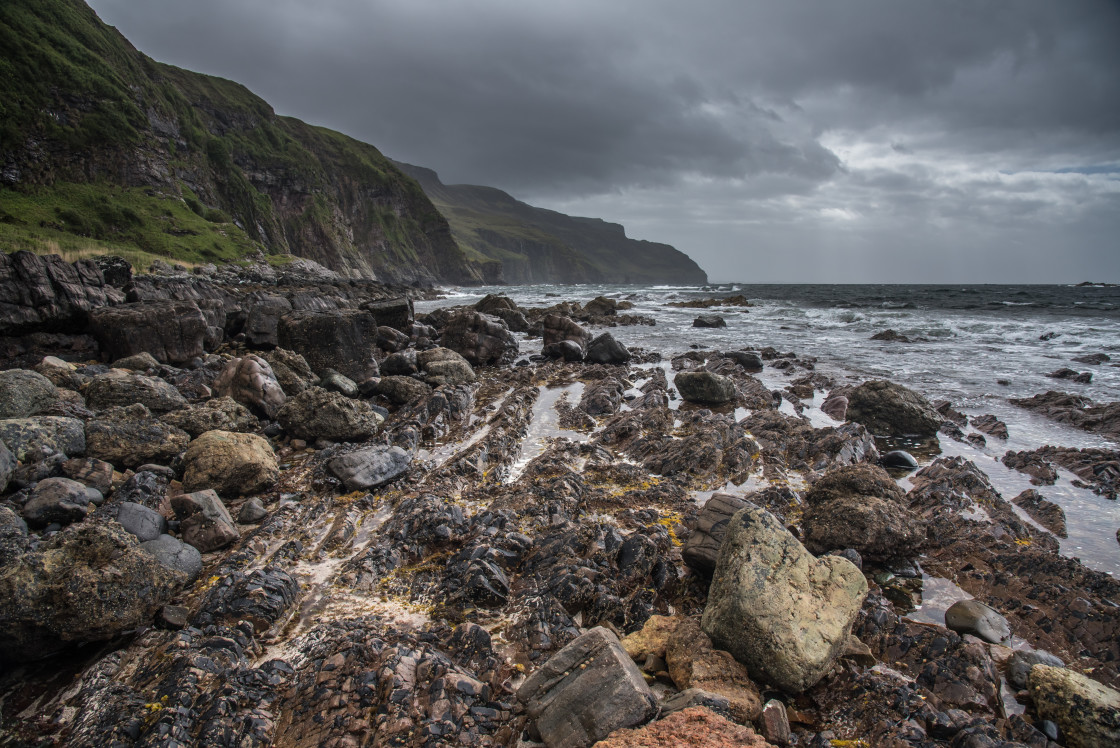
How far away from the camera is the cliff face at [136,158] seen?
41875 millimetres

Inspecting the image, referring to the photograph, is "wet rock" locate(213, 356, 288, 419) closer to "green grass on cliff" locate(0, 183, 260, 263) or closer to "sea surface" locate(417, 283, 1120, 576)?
"sea surface" locate(417, 283, 1120, 576)

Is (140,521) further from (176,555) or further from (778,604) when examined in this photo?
→ (778,604)

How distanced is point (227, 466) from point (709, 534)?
5.43m

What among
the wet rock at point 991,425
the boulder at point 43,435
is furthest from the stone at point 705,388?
the boulder at point 43,435

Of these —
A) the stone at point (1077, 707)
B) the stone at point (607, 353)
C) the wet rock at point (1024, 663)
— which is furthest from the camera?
the stone at point (607, 353)

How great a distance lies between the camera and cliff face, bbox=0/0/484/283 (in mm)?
41875

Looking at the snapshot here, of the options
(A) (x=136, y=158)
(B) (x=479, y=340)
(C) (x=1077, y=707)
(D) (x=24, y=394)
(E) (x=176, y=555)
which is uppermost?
(A) (x=136, y=158)

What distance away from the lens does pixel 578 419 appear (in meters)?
→ 9.07

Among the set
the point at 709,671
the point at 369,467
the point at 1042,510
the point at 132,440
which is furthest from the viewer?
the point at 369,467

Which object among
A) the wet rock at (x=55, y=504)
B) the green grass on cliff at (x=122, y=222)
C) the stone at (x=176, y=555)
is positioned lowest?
the stone at (x=176, y=555)

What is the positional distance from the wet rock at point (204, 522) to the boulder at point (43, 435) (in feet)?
5.54

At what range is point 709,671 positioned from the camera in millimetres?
3004

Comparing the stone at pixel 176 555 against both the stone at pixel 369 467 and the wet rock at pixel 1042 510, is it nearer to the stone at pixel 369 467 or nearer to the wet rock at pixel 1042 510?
the stone at pixel 369 467

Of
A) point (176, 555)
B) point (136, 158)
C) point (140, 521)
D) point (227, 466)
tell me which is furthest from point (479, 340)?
point (136, 158)
